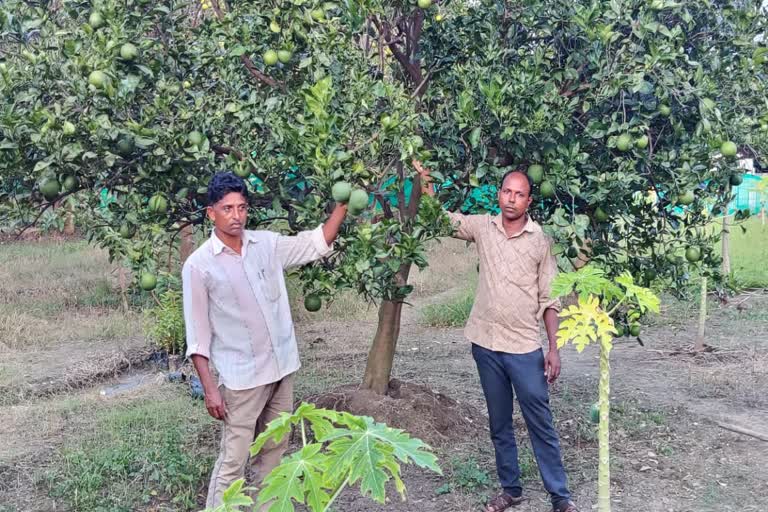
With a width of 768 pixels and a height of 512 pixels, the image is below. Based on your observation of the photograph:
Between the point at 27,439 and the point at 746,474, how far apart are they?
4.63 meters

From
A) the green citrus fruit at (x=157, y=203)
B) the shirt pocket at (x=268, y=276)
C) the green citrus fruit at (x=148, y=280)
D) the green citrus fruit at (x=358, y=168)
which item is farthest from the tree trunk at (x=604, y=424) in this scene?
the green citrus fruit at (x=157, y=203)

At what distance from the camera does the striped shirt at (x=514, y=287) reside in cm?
411

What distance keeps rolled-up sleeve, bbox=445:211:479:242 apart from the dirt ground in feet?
4.57

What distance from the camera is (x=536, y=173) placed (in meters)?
4.20

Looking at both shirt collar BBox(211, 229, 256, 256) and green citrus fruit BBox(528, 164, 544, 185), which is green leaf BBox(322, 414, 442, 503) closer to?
shirt collar BBox(211, 229, 256, 256)

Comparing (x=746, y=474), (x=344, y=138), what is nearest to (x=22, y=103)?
(x=344, y=138)

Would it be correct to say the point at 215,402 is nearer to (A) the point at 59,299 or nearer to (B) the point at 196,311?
(B) the point at 196,311

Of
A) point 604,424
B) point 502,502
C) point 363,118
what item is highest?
point 363,118

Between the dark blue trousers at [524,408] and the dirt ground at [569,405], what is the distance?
1.04 ft

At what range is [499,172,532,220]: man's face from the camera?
4.02m

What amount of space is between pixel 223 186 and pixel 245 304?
1.74 feet

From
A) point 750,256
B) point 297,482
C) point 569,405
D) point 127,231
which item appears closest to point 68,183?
point 127,231

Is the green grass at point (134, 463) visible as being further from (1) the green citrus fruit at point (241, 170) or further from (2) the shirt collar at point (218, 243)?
(1) the green citrus fruit at point (241, 170)

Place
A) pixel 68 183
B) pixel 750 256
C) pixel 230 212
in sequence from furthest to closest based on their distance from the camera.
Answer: pixel 750 256 → pixel 68 183 → pixel 230 212
